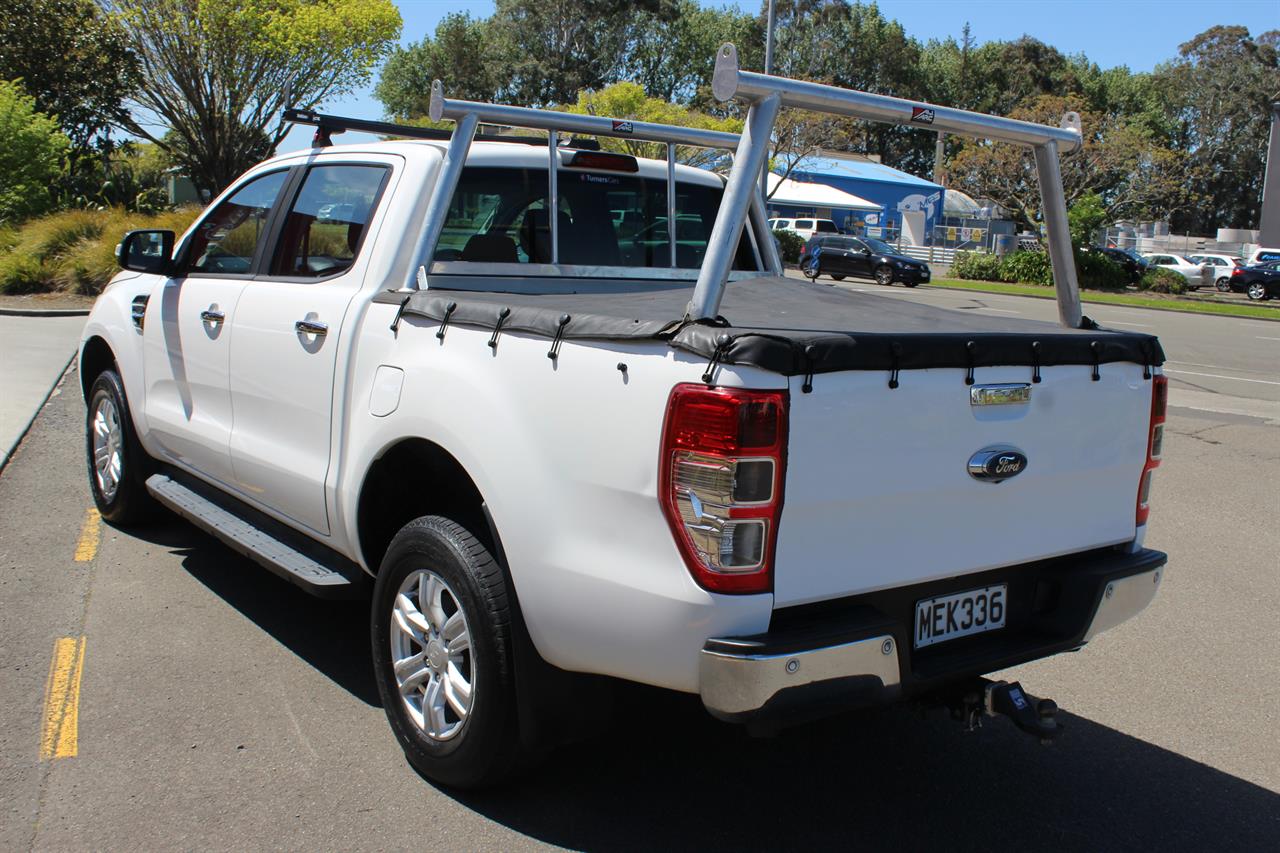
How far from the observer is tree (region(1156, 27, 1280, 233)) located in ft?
246

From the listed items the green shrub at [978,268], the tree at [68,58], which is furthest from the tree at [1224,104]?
the tree at [68,58]

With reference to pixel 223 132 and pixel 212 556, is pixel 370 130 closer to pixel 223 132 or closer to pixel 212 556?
→ pixel 212 556

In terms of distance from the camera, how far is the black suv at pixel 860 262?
3438cm

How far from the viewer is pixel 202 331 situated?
4957 millimetres

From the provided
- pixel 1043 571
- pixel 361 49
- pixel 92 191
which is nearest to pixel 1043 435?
pixel 1043 571

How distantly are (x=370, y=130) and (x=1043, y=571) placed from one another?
3.31 metres

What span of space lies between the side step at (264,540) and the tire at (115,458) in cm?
42

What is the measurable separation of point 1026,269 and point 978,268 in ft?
6.26

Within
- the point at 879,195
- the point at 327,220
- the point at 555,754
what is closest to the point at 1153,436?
the point at 555,754

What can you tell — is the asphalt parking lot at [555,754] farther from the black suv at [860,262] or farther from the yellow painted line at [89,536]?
the black suv at [860,262]

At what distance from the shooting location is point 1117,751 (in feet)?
13.0

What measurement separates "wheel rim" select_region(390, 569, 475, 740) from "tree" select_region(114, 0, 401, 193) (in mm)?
32235

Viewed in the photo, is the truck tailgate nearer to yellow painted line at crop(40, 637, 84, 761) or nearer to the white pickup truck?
the white pickup truck

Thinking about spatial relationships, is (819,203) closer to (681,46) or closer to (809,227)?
(809,227)
